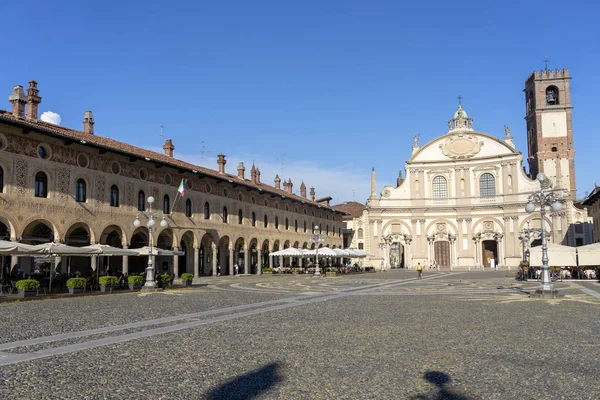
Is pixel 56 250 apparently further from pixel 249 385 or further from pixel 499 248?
pixel 499 248

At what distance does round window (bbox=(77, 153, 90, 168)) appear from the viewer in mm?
29750

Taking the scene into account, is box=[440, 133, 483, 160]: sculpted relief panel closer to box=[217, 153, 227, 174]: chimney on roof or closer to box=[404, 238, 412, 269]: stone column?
box=[404, 238, 412, 269]: stone column

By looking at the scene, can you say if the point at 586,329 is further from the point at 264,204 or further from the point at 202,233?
the point at 264,204

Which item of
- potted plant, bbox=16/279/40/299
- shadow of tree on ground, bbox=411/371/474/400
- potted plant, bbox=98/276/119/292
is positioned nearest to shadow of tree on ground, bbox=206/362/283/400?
shadow of tree on ground, bbox=411/371/474/400

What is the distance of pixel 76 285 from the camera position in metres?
21.1

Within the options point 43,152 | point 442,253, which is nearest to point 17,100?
point 43,152

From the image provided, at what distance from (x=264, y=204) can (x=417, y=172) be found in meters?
24.4

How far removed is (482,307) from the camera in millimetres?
15359

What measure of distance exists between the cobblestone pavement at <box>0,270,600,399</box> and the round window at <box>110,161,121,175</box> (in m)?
18.2

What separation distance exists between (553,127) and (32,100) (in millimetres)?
56636

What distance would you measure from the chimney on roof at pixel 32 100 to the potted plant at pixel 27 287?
1401 cm

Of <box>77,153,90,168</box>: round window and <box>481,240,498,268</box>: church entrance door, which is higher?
<box>77,153,90,168</box>: round window

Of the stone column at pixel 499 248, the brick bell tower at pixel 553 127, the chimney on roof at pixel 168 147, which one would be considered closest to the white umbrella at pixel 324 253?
the chimney on roof at pixel 168 147

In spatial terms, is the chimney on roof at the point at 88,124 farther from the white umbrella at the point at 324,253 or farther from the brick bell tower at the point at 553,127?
the brick bell tower at the point at 553,127
